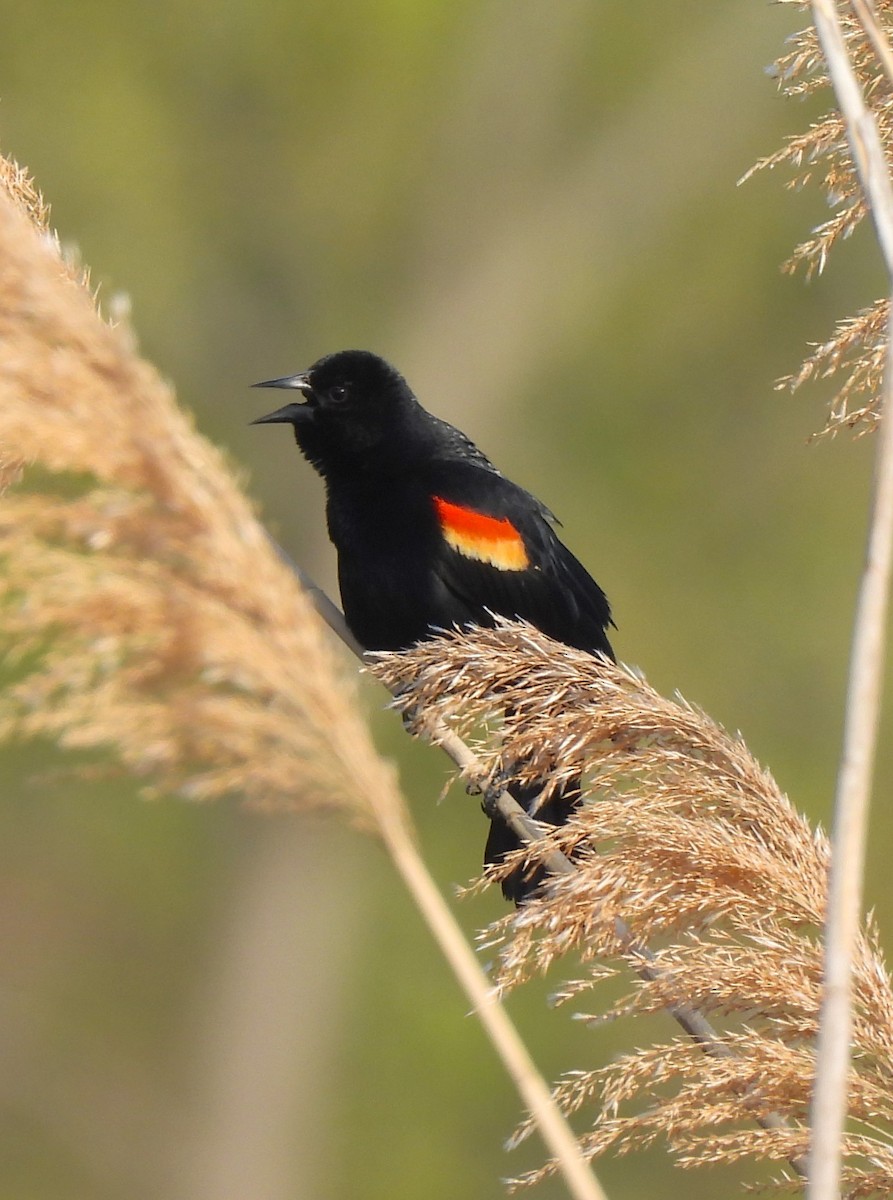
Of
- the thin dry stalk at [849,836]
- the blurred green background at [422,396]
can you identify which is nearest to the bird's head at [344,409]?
the thin dry stalk at [849,836]

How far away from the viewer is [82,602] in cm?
92

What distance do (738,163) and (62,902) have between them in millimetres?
6581

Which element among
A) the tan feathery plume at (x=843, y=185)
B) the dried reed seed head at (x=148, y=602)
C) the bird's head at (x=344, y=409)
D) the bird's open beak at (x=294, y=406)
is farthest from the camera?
the bird's head at (x=344, y=409)

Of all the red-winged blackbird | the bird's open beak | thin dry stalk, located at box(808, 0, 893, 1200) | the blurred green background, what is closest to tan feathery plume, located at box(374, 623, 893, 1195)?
thin dry stalk, located at box(808, 0, 893, 1200)

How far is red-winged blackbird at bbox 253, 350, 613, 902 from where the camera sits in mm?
2760

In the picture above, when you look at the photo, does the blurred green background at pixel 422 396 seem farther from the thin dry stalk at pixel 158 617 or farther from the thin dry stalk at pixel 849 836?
the thin dry stalk at pixel 158 617

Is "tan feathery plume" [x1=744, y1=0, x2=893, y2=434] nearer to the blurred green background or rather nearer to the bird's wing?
the bird's wing

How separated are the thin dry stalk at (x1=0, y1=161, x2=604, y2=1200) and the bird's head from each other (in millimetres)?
1976

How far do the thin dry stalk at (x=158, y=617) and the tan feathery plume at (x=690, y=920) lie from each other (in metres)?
0.31

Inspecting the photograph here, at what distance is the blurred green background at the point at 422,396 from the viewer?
9.74 metres

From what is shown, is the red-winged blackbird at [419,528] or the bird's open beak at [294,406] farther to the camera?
the bird's open beak at [294,406]

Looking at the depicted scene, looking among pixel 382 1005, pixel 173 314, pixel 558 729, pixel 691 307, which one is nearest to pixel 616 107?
pixel 691 307

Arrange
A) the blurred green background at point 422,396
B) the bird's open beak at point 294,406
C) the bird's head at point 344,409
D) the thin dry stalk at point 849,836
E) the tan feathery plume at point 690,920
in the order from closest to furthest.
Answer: the thin dry stalk at point 849,836 < the tan feathery plume at point 690,920 < the bird's open beak at point 294,406 < the bird's head at point 344,409 < the blurred green background at point 422,396

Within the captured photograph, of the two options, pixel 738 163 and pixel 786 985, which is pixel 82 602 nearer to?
pixel 786 985
